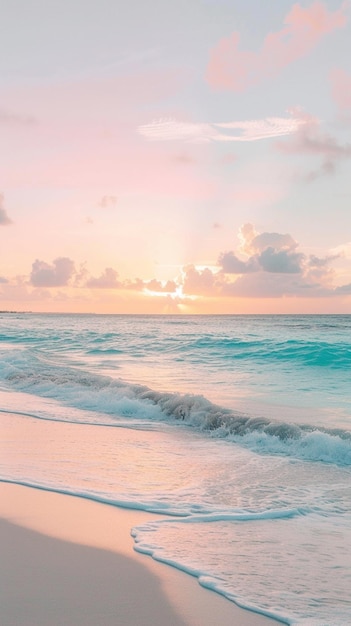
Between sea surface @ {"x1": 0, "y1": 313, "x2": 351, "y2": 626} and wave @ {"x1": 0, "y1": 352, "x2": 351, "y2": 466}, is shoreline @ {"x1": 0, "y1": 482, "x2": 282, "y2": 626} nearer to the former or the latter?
sea surface @ {"x1": 0, "y1": 313, "x2": 351, "y2": 626}

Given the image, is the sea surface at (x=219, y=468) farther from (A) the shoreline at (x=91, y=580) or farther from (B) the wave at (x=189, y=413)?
(A) the shoreline at (x=91, y=580)

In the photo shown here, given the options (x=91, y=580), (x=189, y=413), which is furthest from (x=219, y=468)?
(x=189, y=413)

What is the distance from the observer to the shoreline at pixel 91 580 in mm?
3764

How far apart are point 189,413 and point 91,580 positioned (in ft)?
27.5

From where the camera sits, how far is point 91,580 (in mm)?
4281

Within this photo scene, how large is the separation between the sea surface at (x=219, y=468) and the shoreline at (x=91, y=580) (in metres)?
0.19

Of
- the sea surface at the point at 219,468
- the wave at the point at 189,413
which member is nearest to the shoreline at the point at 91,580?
the sea surface at the point at 219,468

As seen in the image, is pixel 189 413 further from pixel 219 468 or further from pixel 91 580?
pixel 91 580

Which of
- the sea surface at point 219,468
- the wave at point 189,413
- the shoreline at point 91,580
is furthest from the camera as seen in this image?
the wave at point 189,413

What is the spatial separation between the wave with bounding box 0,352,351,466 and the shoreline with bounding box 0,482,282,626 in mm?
4446

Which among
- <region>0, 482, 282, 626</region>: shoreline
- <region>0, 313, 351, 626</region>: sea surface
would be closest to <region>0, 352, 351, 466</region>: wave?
<region>0, 313, 351, 626</region>: sea surface

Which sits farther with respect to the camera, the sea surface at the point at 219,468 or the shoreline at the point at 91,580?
the sea surface at the point at 219,468

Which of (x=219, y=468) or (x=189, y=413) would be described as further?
(x=189, y=413)

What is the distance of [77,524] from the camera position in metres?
5.55
